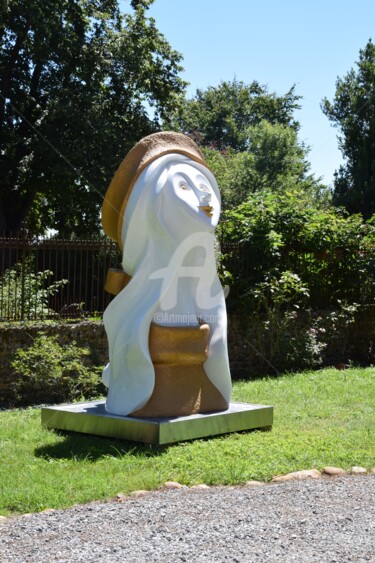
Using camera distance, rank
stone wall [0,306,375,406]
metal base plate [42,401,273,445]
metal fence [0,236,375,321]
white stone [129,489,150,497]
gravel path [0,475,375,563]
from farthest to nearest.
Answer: metal fence [0,236,375,321]
stone wall [0,306,375,406]
metal base plate [42,401,273,445]
white stone [129,489,150,497]
gravel path [0,475,375,563]

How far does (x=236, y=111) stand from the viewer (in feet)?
155

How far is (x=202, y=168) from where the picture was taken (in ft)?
26.5

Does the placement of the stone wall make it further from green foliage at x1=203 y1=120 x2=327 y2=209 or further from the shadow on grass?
green foliage at x1=203 y1=120 x2=327 y2=209

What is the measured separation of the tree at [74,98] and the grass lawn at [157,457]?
446 inches

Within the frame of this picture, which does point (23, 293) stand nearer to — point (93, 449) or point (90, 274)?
Result: point (90, 274)

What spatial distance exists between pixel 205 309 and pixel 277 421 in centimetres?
164

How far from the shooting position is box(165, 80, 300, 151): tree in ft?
148

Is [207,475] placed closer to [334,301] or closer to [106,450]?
[106,450]

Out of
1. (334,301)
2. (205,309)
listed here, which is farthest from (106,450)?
(334,301)

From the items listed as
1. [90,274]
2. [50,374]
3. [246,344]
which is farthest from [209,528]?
[246,344]

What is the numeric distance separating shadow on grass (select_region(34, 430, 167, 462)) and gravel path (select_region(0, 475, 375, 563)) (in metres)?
1.26

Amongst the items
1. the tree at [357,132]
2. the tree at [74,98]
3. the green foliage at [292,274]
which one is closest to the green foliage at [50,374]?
the green foliage at [292,274]

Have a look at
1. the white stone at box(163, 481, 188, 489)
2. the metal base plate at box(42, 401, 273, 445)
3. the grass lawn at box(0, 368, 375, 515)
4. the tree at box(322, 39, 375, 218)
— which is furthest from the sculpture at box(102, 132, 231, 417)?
the tree at box(322, 39, 375, 218)

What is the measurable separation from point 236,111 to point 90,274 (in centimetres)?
3660
